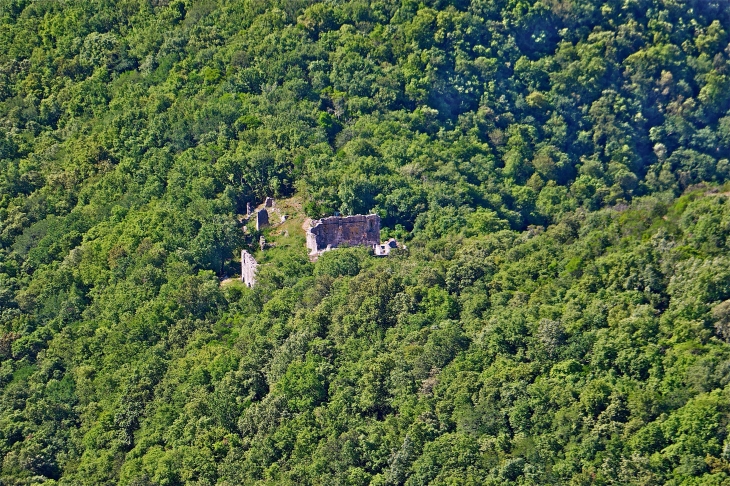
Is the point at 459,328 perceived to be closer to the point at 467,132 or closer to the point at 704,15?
the point at 467,132

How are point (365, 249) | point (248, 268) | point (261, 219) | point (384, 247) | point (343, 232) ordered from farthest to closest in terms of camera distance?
1. point (261, 219)
2. point (343, 232)
3. point (384, 247)
4. point (248, 268)
5. point (365, 249)

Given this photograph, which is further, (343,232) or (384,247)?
(343,232)

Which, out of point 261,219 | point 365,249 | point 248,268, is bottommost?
point 248,268

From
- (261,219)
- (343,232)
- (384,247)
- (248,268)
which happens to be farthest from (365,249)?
(261,219)

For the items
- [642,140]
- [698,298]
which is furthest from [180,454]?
[642,140]

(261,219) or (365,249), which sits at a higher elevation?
(261,219)

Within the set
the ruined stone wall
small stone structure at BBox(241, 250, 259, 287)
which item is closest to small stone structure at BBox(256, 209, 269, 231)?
small stone structure at BBox(241, 250, 259, 287)

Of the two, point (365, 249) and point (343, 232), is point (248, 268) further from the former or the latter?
point (365, 249)

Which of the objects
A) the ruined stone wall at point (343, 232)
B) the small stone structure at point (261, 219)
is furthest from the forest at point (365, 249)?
the ruined stone wall at point (343, 232)
